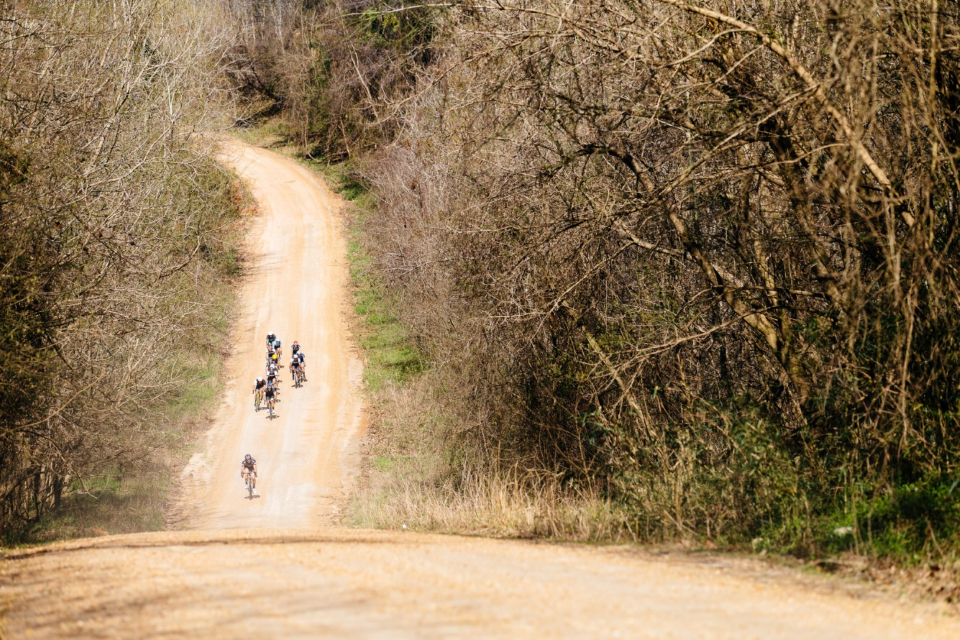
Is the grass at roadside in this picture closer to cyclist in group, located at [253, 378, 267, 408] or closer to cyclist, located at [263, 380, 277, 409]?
cyclist, located at [263, 380, 277, 409]

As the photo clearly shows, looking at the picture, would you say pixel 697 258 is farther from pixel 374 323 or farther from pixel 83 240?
pixel 374 323

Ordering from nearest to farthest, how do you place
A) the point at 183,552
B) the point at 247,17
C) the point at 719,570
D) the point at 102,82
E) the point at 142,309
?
the point at 719,570 → the point at 183,552 → the point at 102,82 → the point at 142,309 → the point at 247,17

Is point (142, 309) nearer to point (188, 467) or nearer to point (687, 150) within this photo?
point (188, 467)

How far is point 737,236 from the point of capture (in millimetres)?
10664

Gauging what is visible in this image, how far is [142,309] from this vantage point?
61.7ft

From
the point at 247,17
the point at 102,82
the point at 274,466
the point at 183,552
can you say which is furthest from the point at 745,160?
the point at 247,17

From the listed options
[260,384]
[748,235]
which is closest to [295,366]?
[260,384]

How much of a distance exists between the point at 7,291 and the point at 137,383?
325 inches

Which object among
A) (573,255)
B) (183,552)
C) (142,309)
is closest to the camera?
(183,552)

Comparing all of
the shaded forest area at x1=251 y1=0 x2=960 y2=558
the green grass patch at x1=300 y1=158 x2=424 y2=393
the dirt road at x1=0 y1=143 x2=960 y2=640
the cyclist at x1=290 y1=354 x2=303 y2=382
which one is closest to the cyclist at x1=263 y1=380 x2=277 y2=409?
the cyclist at x1=290 y1=354 x2=303 y2=382

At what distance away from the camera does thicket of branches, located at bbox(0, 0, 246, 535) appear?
12.1m

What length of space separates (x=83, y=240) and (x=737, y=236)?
983cm

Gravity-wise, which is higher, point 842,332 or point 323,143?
point 323,143

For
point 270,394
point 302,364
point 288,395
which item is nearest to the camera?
point 270,394
